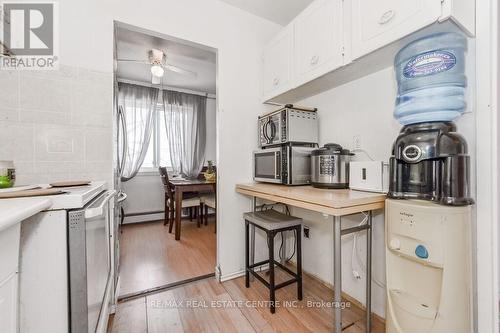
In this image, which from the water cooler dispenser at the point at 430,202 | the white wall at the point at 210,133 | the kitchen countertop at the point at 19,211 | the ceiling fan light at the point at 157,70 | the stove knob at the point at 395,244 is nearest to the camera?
the kitchen countertop at the point at 19,211

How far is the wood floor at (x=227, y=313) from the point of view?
1.39 metres

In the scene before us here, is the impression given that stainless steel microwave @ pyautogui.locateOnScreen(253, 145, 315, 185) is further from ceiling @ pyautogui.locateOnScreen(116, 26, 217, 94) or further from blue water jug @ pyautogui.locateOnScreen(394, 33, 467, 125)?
ceiling @ pyautogui.locateOnScreen(116, 26, 217, 94)

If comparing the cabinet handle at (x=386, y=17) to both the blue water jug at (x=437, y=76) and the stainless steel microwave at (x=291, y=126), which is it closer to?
the blue water jug at (x=437, y=76)

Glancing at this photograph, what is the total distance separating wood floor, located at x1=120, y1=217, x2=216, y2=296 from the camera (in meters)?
1.97

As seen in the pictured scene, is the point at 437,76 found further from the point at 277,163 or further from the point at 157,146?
the point at 157,146

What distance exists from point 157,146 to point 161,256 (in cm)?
215

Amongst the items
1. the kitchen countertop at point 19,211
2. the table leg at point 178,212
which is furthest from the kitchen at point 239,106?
the table leg at point 178,212

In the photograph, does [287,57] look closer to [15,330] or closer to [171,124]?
[15,330]

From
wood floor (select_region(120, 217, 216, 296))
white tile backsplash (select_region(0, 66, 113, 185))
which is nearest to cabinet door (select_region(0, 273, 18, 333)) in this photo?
white tile backsplash (select_region(0, 66, 113, 185))

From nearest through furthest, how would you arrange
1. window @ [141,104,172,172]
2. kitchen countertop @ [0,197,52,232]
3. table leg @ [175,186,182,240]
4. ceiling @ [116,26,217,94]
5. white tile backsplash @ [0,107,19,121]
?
kitchen countertop @ [0,197,52,232], white tile backsplash @ [0,107,19,121], ceiling @ [116,26,217,94], table leg @ [175,186,182,240], window @ [141,104,172,172]

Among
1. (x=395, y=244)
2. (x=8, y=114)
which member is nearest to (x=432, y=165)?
(x=395, y=244)

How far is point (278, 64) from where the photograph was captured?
6.25 feet

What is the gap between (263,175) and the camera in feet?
6.40

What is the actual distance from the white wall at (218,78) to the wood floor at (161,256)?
1.55 feet
